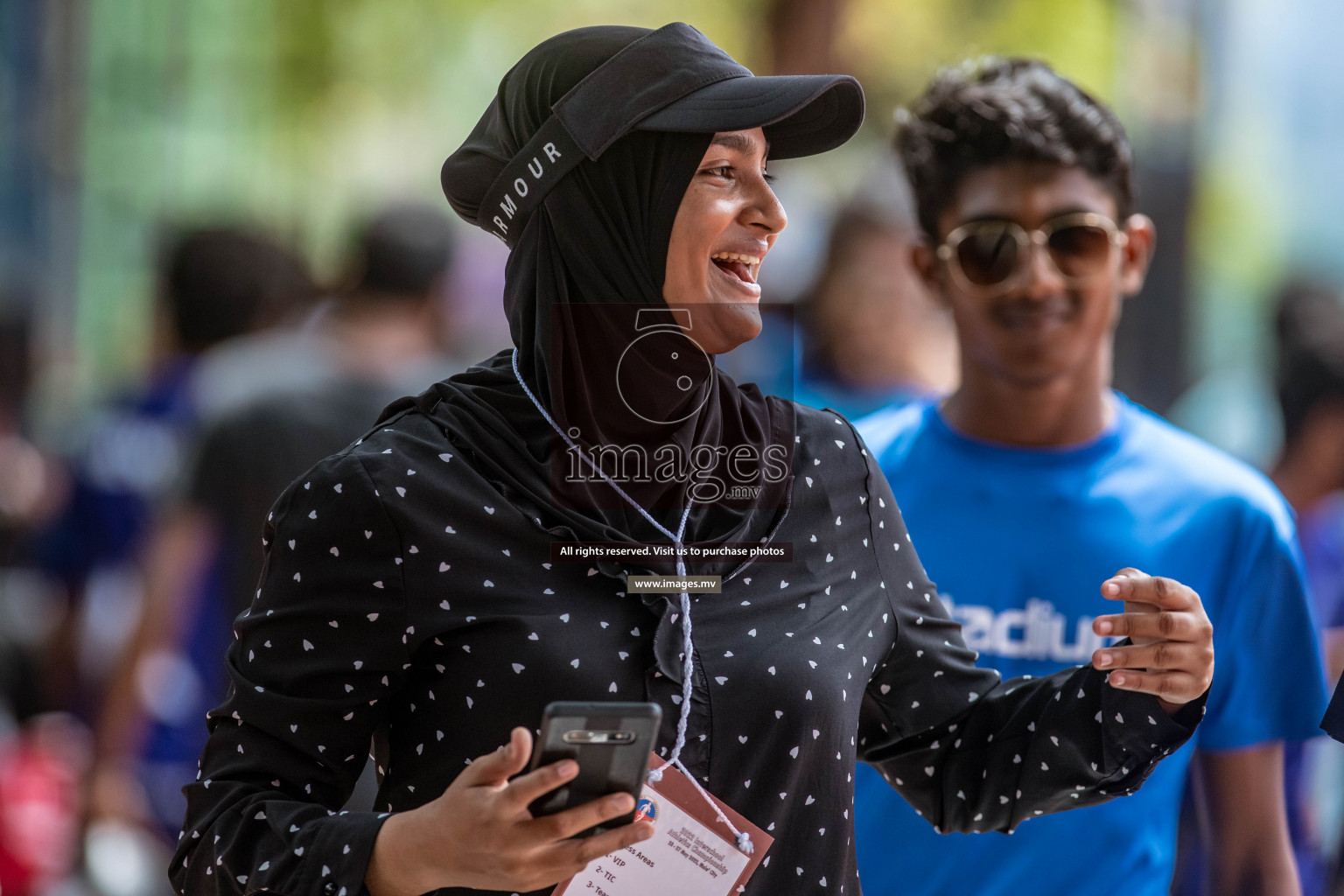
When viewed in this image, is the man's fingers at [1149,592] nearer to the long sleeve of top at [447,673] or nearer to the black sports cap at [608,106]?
the long sleeve of top at [447,673]

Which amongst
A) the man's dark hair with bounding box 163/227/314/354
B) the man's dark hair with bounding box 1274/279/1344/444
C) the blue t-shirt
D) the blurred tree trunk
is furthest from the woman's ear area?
the blurred tree trunk

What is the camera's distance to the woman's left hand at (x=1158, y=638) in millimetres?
2057

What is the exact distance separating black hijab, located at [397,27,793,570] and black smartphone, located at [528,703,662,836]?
396mm

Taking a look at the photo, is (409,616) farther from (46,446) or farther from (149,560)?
(46,446)

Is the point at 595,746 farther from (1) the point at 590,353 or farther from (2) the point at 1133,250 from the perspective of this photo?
(2) the point at 1133,250

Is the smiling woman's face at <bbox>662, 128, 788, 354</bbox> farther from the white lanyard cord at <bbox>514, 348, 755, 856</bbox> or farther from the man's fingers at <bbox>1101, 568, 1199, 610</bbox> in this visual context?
the man's fingers at <bbox>1101, 568, 1199, 610</bbox>

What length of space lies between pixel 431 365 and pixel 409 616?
3.30 metres

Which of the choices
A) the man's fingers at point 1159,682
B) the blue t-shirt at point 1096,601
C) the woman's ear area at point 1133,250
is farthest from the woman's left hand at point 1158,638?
the woman's ear area at point 1133,250

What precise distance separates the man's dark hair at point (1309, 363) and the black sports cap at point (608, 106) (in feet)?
11.7

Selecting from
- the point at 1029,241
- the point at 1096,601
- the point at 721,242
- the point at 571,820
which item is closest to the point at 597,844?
the point at 571,820

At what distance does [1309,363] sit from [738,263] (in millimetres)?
3826

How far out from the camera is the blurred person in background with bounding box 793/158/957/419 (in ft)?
18.9

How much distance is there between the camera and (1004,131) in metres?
3.32

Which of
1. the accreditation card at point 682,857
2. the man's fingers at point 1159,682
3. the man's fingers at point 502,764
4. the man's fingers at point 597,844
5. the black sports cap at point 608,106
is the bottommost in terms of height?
the accreditation card at point 682,857
